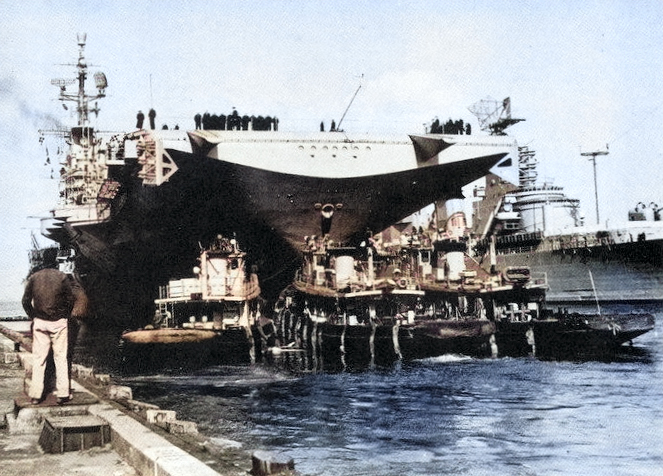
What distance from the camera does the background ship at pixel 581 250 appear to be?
31.2 m

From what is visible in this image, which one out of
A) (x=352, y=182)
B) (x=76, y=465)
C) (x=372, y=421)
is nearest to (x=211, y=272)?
(x=352, y=182)

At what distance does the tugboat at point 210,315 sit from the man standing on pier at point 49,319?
12.0m

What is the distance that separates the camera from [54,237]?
30.0m

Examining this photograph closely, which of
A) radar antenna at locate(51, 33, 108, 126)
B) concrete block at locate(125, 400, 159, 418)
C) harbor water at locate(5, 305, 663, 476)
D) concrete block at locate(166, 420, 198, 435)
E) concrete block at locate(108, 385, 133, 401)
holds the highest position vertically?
radar antenna at locate(51, 33, 108, 126)

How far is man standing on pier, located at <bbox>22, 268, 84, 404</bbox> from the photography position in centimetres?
507

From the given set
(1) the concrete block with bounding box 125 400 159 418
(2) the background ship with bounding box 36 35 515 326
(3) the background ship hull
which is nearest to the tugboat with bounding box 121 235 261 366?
(2) the background ship with bounding box 36 35 515 326

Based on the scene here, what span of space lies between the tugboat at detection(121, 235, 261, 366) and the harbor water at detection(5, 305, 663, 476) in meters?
1.70

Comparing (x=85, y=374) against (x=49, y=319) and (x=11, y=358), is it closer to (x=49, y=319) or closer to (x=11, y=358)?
(x=11, y=358)

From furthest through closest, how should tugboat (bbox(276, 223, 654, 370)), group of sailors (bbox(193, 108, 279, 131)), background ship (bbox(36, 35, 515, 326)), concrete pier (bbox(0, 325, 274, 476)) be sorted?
1. group of sailors (bbox(193, 108, 279, 131))
2. background ship (bbox(36, 35, 515, 326))
3. tugboat (bbox(276, 223, 654, 370))
4. concrete pier (bbox(0, 325, 274, 476))

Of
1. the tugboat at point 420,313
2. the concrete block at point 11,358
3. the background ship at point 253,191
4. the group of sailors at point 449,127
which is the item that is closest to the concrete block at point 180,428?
the concrete block at point 11,358

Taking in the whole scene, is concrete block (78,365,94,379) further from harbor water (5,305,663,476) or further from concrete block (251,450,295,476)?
concrete block (251,450,295,476)

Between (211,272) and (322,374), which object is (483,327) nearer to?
(322,374)

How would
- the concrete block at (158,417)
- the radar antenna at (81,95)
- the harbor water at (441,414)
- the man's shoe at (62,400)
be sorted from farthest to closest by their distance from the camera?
the radar antenna at (81,95)
the harbor water at (441,414)
the concrete block at (158,417)
the man's shoe at (62,400)

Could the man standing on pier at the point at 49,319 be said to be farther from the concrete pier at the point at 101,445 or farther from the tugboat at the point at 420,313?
the tugboat at the point at 420,313
